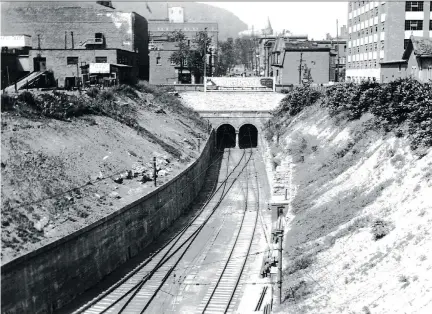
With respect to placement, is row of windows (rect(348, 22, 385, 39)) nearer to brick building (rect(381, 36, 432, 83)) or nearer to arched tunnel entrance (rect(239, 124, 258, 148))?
brick building (rect(381, 36, 432, 83))

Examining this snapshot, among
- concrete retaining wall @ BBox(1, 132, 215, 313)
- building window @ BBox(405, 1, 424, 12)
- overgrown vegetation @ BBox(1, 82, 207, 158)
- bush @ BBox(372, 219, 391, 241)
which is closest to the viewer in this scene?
concrete retaining wall @ BBox(1, 132, 215, 313)

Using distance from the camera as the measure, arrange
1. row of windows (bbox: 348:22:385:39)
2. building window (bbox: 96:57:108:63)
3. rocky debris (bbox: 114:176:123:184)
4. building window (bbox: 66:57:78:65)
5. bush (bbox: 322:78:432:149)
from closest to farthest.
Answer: bush (bbox: 322:78:432:149) → rocky debris (bbox: 114:176:123:184) → building window (bbox: 66:57:78:65) → building window (bbox: 96:57:108:63) → row of windows (bbox: 348:22:385:39)

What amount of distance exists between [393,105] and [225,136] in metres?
39.3

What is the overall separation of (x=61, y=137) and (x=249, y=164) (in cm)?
2621

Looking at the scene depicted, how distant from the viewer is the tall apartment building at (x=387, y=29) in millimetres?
56594

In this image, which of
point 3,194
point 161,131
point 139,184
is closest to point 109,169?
point 139,184

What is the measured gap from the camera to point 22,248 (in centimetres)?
2038

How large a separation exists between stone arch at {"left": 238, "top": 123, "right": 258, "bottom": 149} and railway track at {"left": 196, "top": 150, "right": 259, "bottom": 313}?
2865 cm

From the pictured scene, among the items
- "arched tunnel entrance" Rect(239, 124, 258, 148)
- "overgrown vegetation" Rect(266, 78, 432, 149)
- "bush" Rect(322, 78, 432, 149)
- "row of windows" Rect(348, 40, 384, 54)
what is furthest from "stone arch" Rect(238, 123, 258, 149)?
"bush" Rect(322, 78, 432, 149)

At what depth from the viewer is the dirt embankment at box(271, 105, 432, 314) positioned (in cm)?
1695

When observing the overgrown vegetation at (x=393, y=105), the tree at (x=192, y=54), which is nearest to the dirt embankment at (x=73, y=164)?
the overgrown vegetation at (x=393, y=105)

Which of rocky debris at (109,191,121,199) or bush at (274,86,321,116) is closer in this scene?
rocky debris at (109,191,121,199)

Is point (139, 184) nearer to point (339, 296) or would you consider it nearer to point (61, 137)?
point (61, 137)

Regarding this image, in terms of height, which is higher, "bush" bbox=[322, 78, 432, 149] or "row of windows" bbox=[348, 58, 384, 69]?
"row of windows" bbox=[348, 58, 384, 69]
